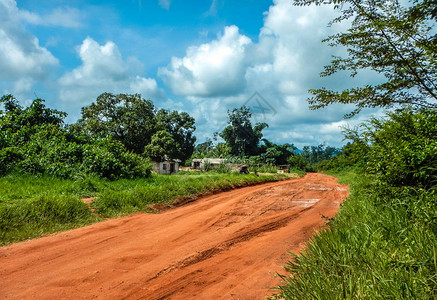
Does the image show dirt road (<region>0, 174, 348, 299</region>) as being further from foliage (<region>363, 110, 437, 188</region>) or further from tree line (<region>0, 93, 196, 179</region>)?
tree line (<region>0, 93, 196, 179</region>)

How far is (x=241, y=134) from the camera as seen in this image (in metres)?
50.7

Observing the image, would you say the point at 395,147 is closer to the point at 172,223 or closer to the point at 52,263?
the point at 172,223

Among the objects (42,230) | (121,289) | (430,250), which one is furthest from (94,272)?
(430,250)

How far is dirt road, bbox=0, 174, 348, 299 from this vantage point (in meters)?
3.30

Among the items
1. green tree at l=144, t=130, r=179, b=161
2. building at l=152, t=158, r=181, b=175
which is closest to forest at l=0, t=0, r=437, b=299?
building at l=152, t=158, r=181, b=175

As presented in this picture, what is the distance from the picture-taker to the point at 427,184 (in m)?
3.75

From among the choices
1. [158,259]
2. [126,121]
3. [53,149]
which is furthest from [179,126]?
[158,259]

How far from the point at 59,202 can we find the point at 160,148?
29.9 meters

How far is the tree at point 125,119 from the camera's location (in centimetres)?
3741

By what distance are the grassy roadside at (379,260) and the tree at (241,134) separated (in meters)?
46.0

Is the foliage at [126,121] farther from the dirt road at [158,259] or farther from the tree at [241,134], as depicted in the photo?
the dirt road at [158,259]

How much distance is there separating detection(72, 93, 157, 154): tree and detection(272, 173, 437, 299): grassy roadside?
3671cm

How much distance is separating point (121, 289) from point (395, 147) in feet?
15.0

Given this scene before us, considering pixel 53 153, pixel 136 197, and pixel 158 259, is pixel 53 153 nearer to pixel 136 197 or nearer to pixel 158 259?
pixel 136 197
